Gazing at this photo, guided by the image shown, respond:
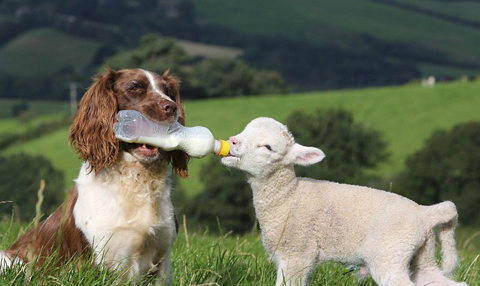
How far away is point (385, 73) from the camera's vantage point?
140m

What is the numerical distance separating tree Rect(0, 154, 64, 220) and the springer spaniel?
50.8 metres

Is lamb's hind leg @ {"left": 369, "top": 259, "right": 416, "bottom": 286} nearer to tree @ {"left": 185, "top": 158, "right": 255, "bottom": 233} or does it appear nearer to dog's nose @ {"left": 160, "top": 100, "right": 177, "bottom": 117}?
dog's nose @ {"left": 160, "top": 100, "right": 177, "bottom": 117}

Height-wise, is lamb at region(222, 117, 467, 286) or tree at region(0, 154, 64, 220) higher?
lamb at region(222, 117, 467, 286)

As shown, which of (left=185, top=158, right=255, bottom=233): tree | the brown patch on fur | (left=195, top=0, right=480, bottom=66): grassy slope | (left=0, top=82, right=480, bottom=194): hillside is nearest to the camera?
the brown patch on fur

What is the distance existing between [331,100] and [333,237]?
8812 cm

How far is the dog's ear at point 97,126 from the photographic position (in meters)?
5.04

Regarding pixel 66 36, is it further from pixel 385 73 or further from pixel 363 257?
pixel 363 257

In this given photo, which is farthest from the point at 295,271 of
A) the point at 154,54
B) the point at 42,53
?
the point at 42,53

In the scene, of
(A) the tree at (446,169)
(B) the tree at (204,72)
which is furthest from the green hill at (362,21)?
(A) the tree at (446,169)

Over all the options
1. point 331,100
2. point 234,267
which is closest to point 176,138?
point 234,267

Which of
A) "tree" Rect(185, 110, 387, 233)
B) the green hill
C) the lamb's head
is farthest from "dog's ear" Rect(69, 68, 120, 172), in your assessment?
the green hill

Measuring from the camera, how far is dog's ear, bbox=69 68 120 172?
5.04 meters

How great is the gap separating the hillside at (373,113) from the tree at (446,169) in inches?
193

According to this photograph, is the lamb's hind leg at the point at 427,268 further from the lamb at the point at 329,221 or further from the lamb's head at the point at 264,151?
the lamb's head at the point at 264,151
